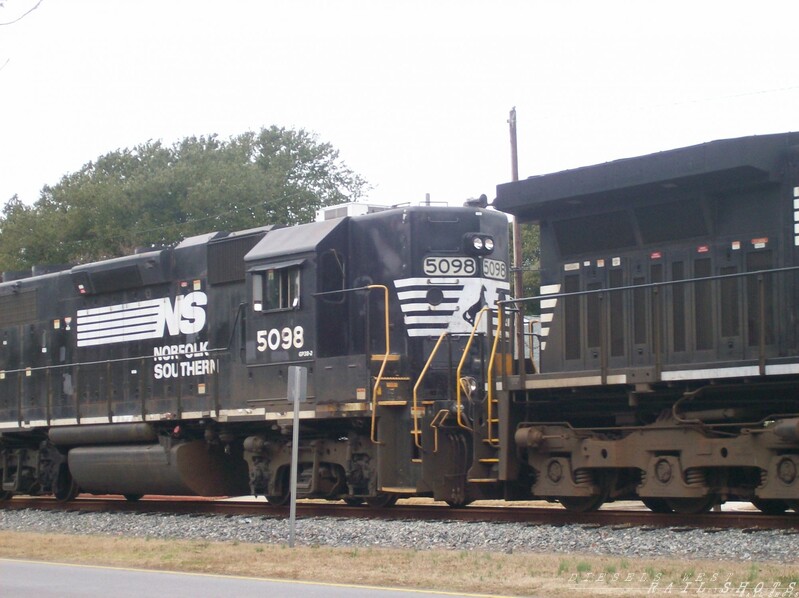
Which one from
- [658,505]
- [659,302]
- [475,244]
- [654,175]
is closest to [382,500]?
[475,244]

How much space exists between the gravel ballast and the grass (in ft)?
1.87

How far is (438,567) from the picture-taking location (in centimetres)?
1076

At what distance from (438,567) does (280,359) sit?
6.61 meters

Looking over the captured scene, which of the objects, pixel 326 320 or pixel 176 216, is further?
pixel 176 216

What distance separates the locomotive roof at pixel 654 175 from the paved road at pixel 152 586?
617 cm

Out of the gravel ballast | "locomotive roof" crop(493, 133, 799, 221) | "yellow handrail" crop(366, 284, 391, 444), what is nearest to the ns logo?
the gravel ballast

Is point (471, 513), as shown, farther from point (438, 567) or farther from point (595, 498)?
point (438, 567)

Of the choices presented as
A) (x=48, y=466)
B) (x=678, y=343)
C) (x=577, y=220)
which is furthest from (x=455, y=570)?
(x=48, y=466)

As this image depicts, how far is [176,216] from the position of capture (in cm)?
5641

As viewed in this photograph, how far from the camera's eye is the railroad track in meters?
12.6

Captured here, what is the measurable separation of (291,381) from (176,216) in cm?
4338

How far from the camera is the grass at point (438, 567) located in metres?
9.25

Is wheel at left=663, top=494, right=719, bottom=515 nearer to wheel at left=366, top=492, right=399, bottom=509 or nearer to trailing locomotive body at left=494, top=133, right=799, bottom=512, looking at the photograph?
trailing locomotive body at left=494, top=133, right=799, bottom=512

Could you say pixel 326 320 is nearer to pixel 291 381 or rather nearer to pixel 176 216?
pixel 291 381
